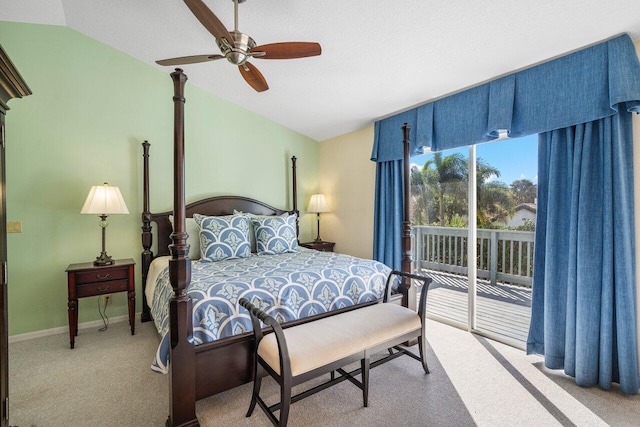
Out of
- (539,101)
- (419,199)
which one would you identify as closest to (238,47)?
(539,101)

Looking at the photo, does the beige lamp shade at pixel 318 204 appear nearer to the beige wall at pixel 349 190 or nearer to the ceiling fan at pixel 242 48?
the beige wall at pixel 349 190

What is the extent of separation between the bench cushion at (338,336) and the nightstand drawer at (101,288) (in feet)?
6.59

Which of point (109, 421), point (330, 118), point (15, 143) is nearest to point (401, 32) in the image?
point (330, 118)

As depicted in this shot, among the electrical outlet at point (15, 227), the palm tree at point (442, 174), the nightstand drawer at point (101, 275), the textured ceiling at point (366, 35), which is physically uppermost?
the textured ceiling at point (366, 35)

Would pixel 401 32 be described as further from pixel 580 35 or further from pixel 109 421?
pixel 109 421

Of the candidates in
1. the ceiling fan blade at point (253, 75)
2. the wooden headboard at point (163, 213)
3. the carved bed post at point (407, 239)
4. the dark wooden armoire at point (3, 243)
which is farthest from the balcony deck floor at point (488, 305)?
the dark wooden armoire at point (3, 243)

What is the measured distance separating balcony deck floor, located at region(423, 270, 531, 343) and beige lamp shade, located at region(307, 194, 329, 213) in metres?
1.74

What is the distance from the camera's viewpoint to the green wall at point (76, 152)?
9.57 ft

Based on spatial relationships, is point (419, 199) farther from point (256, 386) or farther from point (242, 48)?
point (256, 386)

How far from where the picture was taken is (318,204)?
4551 mm

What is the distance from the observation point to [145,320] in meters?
3.37

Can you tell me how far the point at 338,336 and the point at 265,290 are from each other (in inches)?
23.5

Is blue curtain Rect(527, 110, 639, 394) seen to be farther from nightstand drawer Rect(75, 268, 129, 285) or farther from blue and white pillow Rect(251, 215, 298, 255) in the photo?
nightstand drawer Rect(75, 268, 129, 285)

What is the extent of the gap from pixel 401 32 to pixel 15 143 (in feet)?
12.3
